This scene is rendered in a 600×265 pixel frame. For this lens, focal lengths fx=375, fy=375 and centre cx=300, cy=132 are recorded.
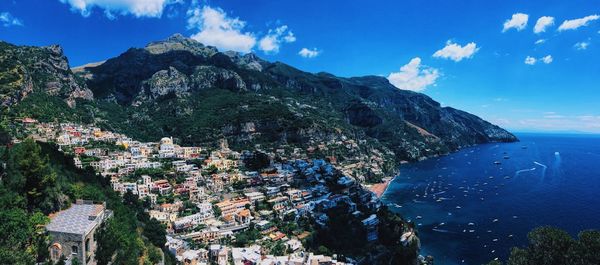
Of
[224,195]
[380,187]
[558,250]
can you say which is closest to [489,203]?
[380,187]

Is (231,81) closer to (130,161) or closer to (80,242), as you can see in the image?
(130,161)

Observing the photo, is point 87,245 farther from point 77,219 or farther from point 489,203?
point 489,203

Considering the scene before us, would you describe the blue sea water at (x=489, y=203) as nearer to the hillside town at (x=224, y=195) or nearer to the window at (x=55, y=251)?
the hillside town at (x=224, y=195)

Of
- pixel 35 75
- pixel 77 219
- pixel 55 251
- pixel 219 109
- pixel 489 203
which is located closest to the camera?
pixel 55 251

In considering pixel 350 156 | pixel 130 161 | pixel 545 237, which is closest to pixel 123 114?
pixel 130 161

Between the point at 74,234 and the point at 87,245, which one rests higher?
the point at 74,234

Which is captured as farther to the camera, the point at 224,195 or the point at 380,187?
the point at 380,187
